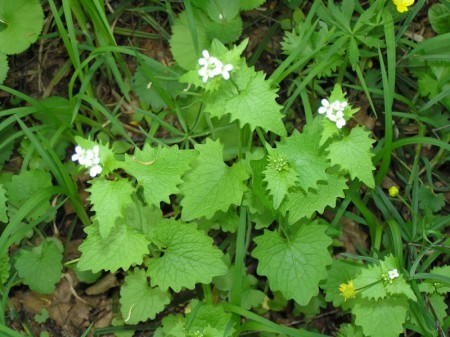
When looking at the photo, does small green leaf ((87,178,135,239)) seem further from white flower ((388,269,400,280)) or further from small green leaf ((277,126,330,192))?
white flower ((388,269,400,280))

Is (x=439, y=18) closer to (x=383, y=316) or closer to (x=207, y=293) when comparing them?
(x=383, y=316)

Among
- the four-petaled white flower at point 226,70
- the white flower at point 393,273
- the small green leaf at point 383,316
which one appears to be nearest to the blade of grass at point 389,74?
the white flower at point 393,273

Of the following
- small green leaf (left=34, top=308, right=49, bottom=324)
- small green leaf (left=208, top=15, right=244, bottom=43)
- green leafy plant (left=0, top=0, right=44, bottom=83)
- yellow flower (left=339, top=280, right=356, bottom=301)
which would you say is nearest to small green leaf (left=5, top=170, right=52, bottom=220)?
green leafy plant (left=0, top=0, right=44, bottom=83)

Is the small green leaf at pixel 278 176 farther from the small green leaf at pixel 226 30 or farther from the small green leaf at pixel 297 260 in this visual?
the small green leaf at pixel 226 30

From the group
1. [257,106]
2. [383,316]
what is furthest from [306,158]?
[383,316]

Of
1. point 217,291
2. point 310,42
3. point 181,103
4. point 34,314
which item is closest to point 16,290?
point 34,314
